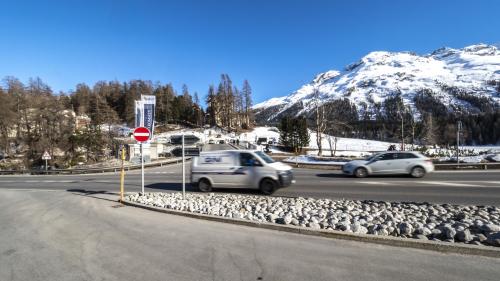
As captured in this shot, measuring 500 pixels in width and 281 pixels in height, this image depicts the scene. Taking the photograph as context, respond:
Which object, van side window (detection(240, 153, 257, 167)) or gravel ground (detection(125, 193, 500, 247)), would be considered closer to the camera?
gravel ground (detection(125, 193, 500, 247))

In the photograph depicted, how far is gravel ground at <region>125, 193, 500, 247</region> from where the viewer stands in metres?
5.55

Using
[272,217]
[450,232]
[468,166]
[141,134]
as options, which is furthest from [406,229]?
[468,166]

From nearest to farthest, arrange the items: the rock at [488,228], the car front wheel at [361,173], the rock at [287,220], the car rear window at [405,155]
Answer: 1. the rock at [488,228]
2. the rock at [287,220]
3. the car rear window at [405,155]
4. the car front wheel at [361,173]

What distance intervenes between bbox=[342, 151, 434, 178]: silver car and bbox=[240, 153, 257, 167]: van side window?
25.1 ft

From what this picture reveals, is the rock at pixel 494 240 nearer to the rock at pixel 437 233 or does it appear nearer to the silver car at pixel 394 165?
the rock at pixel 437 233

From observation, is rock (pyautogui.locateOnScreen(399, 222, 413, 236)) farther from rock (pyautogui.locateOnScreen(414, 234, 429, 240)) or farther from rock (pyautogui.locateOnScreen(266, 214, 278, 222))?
rock (pyautogui.locateOnScreen(266, 214, 278, 222))

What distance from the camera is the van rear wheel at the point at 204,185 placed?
521 inches

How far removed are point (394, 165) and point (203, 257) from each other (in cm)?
1464

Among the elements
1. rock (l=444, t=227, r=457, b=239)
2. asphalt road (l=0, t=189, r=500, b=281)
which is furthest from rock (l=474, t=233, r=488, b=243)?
asphalt road (l=0, t=189, r=500, b=281)

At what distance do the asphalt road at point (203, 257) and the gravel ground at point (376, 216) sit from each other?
2.60 ft

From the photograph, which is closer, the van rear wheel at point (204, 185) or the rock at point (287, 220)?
the rock at point (287, 220)

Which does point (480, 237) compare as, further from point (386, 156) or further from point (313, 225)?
point (386, 156)

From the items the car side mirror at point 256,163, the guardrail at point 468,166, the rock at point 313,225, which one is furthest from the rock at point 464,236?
the guardrail at point 468,166

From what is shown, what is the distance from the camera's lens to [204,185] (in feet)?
43.6
